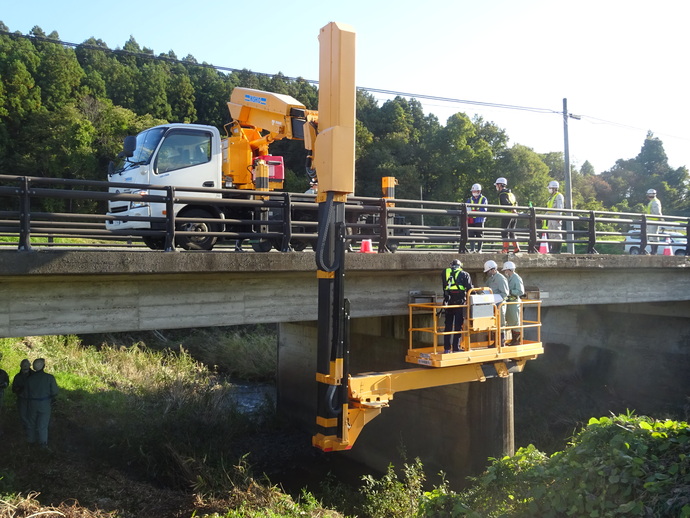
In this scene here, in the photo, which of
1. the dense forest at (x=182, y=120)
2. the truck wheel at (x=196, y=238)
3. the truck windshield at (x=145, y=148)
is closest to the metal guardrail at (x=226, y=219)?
the truck wheel at (x=196, y=238)

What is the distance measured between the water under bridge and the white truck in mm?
1068

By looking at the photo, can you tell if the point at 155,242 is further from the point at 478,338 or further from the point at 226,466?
the point at 478,338

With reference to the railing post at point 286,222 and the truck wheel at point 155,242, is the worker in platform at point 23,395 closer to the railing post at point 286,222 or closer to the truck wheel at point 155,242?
the truck wheel at point 155,242

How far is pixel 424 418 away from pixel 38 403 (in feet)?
23.3

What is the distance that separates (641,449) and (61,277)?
7.12m

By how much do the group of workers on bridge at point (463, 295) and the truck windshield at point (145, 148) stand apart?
5.49 m

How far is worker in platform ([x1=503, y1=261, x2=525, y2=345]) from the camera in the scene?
1030 centimetres

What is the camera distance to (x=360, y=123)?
46125 mm

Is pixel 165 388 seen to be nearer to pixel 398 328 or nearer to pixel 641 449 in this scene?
pixel 398 328

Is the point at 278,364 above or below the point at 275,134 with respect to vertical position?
below

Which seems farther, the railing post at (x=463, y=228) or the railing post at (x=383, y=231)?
the railing post at (x=463, y=228)

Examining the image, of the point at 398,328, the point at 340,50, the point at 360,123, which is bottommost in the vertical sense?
the point at 398,328

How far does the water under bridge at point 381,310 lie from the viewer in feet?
25.8

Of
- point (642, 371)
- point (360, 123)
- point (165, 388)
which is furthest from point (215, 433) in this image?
point (360, 123)
